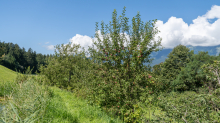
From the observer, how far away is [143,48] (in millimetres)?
6785

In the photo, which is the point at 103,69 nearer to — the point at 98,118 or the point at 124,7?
the point at 98,118

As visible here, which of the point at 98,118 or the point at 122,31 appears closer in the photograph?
the point at 98,118

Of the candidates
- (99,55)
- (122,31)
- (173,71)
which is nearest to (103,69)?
(99,55)

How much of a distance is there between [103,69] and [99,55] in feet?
3.02

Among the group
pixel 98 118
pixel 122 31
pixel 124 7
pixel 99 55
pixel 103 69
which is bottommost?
pixel 98 118

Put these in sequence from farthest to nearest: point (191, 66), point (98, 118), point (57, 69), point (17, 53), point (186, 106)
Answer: point (17, 53), point (191, 66), point (57, 69), point (98, 118), point (186, 106)

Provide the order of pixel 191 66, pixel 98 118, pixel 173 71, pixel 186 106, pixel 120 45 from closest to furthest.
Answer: pixel 186 106 < pixel 98 118 < pixel 120 45 < pixel 191 66 < pixel 173 71

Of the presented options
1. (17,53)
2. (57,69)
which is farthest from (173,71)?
(17,53)

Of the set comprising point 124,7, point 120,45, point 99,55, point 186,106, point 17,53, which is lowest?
point 186,106

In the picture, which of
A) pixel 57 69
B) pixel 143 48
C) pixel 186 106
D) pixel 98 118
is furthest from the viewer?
pixel 57 69

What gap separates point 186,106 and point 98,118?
12.0ft

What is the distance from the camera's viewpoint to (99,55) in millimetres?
8102

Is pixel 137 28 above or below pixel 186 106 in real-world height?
above

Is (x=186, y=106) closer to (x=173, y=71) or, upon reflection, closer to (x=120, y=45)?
(x=120, y=45)
